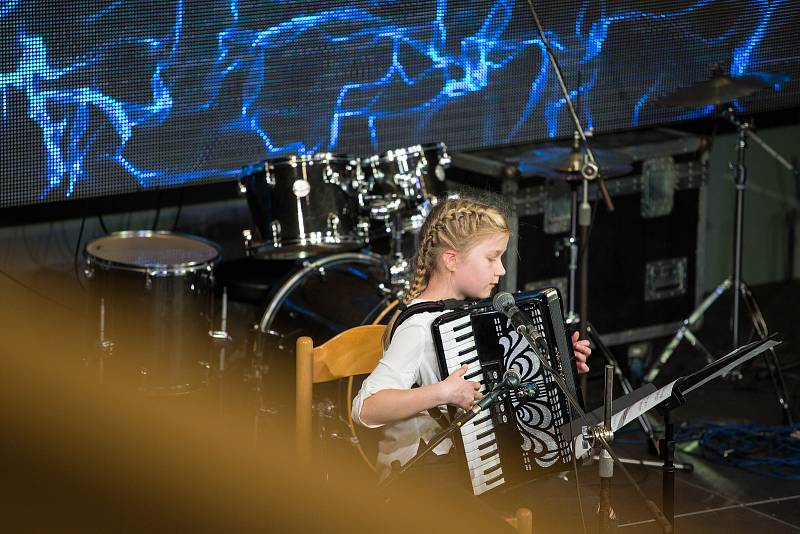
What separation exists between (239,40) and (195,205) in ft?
3.70

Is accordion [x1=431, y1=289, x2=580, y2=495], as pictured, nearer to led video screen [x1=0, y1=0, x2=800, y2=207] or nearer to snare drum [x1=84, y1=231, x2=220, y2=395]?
snare drum [x1=84, y1=231, x2=220, y2=395]

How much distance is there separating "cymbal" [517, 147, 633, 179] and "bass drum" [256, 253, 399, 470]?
79cm

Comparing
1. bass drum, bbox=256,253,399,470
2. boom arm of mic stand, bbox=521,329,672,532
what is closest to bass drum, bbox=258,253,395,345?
bass drum, bbox=256,253,399,470

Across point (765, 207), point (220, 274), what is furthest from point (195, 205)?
point (765, 207)

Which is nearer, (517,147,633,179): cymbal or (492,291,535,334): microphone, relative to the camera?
(492,291,535,334): microphone

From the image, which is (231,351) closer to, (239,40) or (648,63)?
(239,40)

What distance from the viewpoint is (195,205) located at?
5.69m

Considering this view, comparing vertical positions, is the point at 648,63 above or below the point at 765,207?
above

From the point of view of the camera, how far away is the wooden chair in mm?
2980

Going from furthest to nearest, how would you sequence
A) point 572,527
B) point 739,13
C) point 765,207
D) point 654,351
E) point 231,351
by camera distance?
point 765,207 < point 654,351 < point 739,13 < point 231,351 < point 572,527

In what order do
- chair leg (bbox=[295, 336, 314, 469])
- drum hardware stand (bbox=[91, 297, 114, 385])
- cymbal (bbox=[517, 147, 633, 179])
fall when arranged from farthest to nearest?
cymbal (bbox=[517, 147, 633, 179])
drum hardware stand (bbox=[91, 297, 114, 385])
chair leg (bbox=[295, 336, 314, 469])

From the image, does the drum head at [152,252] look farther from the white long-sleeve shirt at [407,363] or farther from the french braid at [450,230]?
the white long-sleeve shirt at [407,363]

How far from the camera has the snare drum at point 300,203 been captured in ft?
15.2

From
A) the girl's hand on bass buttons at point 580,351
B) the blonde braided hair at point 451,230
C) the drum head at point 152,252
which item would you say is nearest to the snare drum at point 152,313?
the drum head at point 152,252
